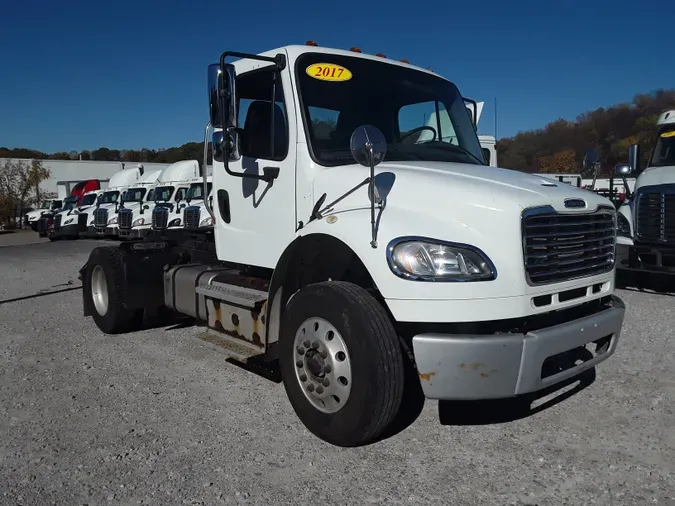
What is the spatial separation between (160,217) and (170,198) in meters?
0.95

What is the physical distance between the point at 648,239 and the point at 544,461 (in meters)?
6.55

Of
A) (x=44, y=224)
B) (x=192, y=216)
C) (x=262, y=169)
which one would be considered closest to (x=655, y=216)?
(x=262, y=169)

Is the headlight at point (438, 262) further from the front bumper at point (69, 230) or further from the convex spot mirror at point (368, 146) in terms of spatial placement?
the front bumper at point (69, 230)

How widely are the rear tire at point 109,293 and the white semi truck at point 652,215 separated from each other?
6.89 m

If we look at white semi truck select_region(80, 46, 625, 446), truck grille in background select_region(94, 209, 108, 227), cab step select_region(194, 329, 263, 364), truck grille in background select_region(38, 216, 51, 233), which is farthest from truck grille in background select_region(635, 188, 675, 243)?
truck grille in background select_region(38, 216, 51, 233)

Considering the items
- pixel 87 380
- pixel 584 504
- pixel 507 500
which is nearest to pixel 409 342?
pixel 507 500

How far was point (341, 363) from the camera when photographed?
11.8 feet

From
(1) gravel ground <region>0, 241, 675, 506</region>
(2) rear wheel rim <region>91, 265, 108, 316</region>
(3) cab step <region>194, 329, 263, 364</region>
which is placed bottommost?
(1) gravel ground <region>0, 241, 675, 506</region>

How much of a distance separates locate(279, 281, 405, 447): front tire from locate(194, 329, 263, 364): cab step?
0.67 meters

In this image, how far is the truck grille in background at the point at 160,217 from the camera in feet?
67.1

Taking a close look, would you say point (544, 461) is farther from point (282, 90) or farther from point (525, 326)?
point (282, 90)

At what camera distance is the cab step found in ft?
15.2

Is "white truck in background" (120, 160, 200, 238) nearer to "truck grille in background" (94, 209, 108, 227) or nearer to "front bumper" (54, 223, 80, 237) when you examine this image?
"truck grille in background" (94, 209, 108, 227)

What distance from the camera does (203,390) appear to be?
495 centimetres
